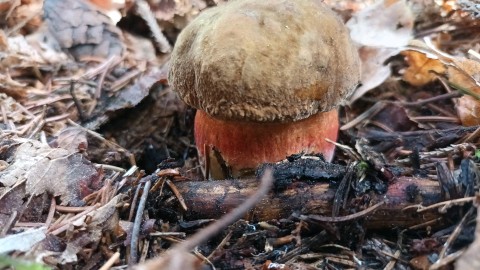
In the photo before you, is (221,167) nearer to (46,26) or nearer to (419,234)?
(419,234)

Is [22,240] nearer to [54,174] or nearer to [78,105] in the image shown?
[54,174]

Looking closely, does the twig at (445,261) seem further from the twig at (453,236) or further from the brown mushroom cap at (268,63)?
the brown mushroom cap at (268,63)

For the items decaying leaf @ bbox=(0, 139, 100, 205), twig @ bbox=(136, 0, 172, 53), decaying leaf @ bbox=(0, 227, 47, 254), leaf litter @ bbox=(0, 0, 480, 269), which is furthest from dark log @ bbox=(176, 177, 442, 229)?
twig @ bbox=(136, 0, 172, 53)

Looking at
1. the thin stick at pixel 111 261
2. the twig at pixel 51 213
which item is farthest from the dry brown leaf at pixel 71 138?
the thin stick at pixel 111 261

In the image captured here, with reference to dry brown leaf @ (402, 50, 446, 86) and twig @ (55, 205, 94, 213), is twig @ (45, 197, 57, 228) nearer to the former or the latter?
twig @ (55, 205, 94, 213)

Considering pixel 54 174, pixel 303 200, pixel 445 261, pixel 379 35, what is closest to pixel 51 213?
pixel 54 174

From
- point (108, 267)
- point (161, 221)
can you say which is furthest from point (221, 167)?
point (108, 267)
